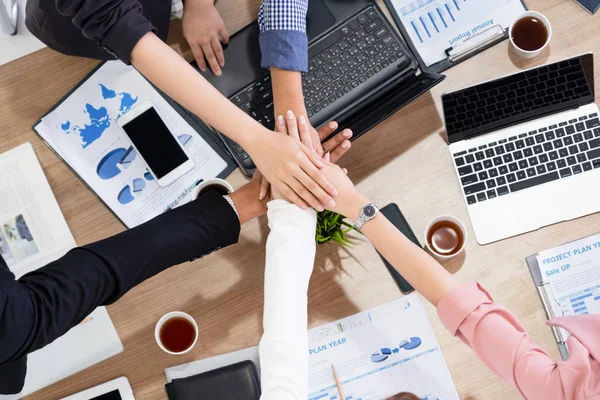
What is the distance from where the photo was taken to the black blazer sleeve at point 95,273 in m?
1.04

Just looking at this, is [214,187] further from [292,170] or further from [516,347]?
[516,347]

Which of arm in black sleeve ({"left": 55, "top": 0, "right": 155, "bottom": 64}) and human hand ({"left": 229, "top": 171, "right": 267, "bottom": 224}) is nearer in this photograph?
arm in black sleeve ({"left": 55, "top": 0, "right": 155, "bottom": 64})

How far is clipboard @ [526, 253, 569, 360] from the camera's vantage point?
3.98ft

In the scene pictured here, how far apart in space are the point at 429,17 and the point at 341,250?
0.55 m

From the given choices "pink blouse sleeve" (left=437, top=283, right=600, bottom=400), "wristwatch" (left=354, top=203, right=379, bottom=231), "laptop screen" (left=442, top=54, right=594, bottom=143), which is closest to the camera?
"pink blouse sleeve" (left=437, top=283, right=600, bottom=400)

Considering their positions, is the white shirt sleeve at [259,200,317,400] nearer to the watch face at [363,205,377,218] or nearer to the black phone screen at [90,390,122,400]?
the watch face at [363,205,377,218]

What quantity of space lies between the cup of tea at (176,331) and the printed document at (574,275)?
2.42 feet

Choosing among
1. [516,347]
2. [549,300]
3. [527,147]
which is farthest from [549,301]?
[527,147]

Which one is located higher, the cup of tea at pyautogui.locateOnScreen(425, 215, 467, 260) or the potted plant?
the potted plant

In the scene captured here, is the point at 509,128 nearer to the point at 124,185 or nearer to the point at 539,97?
the point at 539,97

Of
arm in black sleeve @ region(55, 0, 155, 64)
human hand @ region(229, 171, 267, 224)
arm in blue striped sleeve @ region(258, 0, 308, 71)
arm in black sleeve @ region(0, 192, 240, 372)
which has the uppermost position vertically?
arm in black sleeve @ region(55, 0, 155, 64)

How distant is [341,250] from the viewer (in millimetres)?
1274

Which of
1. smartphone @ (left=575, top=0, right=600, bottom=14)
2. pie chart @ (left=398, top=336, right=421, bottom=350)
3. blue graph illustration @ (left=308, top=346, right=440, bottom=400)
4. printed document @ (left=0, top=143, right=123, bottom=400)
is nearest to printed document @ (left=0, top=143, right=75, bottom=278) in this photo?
printed document @ (left=0, top=143, right=123, bottom=400)

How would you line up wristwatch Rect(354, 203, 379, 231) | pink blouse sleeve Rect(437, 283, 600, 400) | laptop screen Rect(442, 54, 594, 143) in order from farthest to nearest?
laptop screen Rect(442, 54, 594, 143) → wristwatch Rect(354, 203, 379, 231) → pink blouse sleeve Rect(437, 283, 600, 400)
